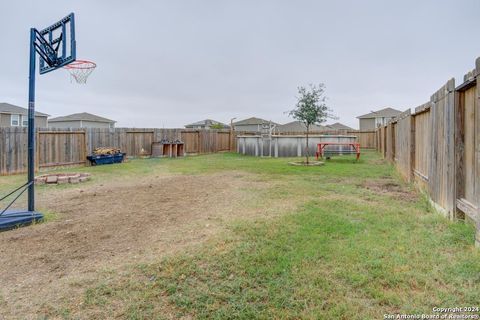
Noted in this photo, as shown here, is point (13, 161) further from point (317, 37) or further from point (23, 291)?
point (317, 37)

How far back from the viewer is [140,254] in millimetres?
3258

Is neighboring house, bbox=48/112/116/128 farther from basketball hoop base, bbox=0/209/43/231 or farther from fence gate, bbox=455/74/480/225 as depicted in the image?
fence gate, bbox=455/74/480/225

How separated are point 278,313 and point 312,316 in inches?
9.2

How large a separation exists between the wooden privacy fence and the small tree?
8.32 meters

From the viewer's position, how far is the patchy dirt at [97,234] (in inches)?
103

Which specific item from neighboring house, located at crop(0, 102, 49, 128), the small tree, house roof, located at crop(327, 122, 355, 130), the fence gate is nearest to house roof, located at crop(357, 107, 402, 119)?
house roof, located at crop(327, 122, 355, 130)

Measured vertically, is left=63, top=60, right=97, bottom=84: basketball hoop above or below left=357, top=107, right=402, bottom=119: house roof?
below

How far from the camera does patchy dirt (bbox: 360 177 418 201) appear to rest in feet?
18.8

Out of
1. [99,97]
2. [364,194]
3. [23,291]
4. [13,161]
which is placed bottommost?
[23,291]


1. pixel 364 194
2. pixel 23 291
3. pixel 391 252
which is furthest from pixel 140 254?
pixel 364 194

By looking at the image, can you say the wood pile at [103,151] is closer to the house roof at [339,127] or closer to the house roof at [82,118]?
the house roof at [82,118]

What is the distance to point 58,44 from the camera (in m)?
5.50

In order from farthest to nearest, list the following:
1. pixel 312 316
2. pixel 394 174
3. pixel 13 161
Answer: pixel 13 161, pixel 394 174, pixel 312 316

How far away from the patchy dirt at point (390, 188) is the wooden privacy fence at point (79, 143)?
38.0 ft
